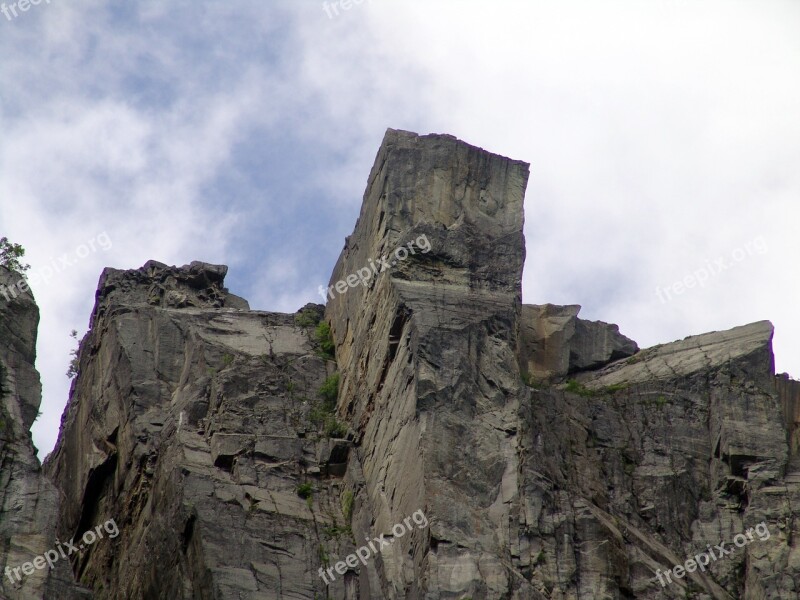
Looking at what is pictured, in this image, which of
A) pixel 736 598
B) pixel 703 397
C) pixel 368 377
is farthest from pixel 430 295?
pixel 736 598

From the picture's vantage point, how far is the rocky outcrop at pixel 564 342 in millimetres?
58750

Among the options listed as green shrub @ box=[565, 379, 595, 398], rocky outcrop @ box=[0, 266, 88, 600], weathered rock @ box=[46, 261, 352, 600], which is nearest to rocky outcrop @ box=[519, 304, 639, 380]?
green shrub @ box=[565, 379, 595, 398]

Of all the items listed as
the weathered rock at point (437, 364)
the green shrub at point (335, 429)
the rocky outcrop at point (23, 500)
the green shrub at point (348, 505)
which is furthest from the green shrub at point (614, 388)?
the rocky outcrop at point (23, 500)

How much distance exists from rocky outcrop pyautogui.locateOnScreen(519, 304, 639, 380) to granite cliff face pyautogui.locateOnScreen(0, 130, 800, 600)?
0.08 meters

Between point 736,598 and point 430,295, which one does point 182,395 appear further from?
point 736,598

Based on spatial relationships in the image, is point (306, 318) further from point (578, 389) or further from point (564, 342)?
point (578, 389)

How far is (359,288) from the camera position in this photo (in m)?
57.5

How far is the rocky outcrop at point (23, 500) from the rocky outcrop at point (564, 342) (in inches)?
626

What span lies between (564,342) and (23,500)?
63.1ft

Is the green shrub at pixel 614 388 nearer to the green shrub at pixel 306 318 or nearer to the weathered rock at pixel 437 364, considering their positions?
the weathered rock at pixel 437 364

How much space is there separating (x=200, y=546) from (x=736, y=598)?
14484 mm

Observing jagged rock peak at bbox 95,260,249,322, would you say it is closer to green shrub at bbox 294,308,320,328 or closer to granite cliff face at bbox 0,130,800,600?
granite cliff face at bbox 0,130,800,600

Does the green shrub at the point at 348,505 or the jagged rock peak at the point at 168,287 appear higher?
the jagged rock peak at the point at 168,287

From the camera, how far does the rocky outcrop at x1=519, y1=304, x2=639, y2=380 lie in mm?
58750
